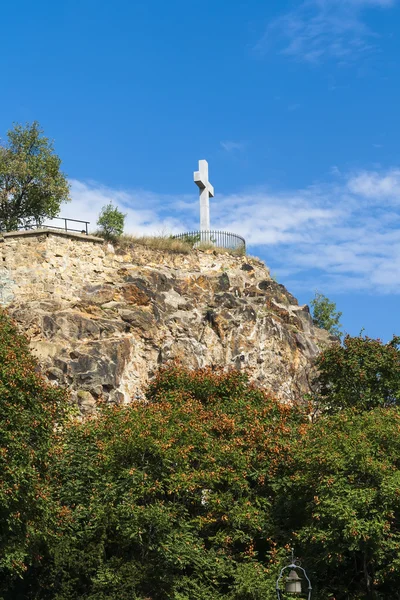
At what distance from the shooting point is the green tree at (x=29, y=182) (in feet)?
125

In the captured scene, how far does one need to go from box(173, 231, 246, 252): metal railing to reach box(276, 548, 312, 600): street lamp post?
2270 centimetres

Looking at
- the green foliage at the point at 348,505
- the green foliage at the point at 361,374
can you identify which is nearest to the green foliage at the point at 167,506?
the green foliage at the point at 348,505

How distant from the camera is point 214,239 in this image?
43.5m

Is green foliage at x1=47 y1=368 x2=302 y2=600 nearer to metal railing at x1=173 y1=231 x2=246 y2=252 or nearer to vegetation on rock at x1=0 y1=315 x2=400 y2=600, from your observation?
vegetation on rock at x1=0 y1=315 x2=400 y2=600

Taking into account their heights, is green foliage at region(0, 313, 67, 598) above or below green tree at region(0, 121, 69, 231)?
below

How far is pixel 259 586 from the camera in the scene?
2253 centimetres

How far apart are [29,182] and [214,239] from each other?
1022 centimetres

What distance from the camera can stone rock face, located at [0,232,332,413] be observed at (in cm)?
3262

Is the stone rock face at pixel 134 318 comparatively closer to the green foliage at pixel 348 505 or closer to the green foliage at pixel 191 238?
the green foliage at pixel 191 238

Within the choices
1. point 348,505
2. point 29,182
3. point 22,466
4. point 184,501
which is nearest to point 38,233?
point 29,182

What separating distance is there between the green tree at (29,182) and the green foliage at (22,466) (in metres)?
14.8

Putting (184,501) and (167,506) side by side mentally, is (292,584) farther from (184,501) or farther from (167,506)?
(184,501)

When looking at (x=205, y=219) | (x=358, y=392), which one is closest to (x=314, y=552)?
(x=358, y=392)

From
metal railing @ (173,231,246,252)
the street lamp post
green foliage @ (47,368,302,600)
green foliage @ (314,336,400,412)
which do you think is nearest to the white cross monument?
metal railing @ (173,231,246,252)
